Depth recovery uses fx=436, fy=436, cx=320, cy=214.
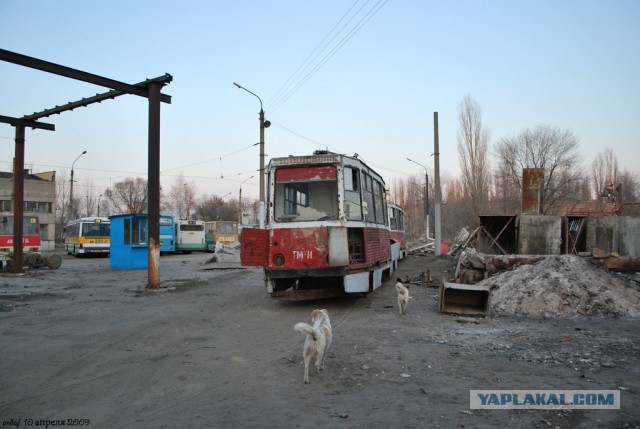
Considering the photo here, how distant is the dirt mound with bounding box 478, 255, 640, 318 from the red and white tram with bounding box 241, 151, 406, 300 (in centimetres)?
329

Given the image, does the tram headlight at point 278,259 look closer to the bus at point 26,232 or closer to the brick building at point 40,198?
the bus at point 26,232

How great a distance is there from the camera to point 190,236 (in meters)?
40.8

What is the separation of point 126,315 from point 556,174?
4484cm

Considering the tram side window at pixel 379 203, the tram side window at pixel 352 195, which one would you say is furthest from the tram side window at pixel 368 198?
the tram side window at pixel 379 203

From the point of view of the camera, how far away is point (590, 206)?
47.5m

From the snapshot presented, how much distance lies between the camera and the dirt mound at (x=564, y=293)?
9.26 metres

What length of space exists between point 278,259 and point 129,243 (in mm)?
14577

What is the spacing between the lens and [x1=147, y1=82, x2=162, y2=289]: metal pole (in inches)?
523

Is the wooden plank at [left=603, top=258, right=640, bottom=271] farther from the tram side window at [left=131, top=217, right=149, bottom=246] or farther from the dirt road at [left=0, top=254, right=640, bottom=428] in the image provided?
the tram side window at [left=131, top=217, right=149, bottom=246]

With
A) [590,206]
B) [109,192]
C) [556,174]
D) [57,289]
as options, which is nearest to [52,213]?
[109,192]

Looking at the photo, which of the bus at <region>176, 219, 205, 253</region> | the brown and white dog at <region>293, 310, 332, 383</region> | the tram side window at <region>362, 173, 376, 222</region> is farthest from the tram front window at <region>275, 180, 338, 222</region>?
the bus at <region>176, 219, 205, 253</region>

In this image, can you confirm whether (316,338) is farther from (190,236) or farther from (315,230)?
(190,236)

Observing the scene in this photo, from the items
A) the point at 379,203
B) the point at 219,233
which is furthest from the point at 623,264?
the point at 219,233

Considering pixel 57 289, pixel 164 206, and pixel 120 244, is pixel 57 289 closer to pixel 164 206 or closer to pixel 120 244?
pixel 120 244
